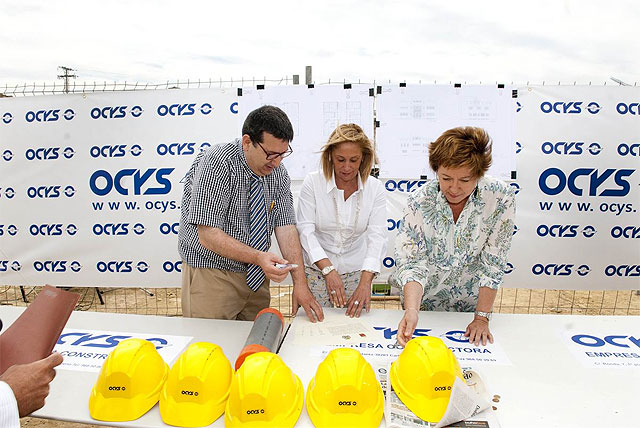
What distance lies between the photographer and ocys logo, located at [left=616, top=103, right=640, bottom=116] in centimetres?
354

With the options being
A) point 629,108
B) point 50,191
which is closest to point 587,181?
point 629,108

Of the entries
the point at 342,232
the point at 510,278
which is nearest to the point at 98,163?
the point at 342,232

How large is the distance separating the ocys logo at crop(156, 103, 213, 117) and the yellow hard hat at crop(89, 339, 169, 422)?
2.69 metres

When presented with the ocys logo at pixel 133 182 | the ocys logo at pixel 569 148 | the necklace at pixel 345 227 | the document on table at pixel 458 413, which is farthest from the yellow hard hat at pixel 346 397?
the ocys logo at pixel 569 148

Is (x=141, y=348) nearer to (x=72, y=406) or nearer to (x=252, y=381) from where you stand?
(x=72, y=406)

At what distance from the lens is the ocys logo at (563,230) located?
3.64 metres

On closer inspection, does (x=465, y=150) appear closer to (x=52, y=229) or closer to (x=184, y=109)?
(x=184, y=109)

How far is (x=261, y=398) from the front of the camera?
1.21 meters

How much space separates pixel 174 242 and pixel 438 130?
2.42 m

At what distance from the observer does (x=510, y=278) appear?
372cm

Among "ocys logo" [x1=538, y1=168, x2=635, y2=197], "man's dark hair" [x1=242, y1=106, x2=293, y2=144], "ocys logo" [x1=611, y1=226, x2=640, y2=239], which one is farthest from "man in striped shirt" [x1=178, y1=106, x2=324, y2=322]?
"ocys logo" [x1=611, y1=226, x2=640, y2=239]

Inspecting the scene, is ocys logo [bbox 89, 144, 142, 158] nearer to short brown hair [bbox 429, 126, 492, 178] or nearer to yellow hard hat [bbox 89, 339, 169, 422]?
yellow hard hat [bbox 89, 339, 169, 422]

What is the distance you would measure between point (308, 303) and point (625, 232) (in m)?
3.04

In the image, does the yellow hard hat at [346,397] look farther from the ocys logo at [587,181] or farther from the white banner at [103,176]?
the ocys logo at [587,181]
